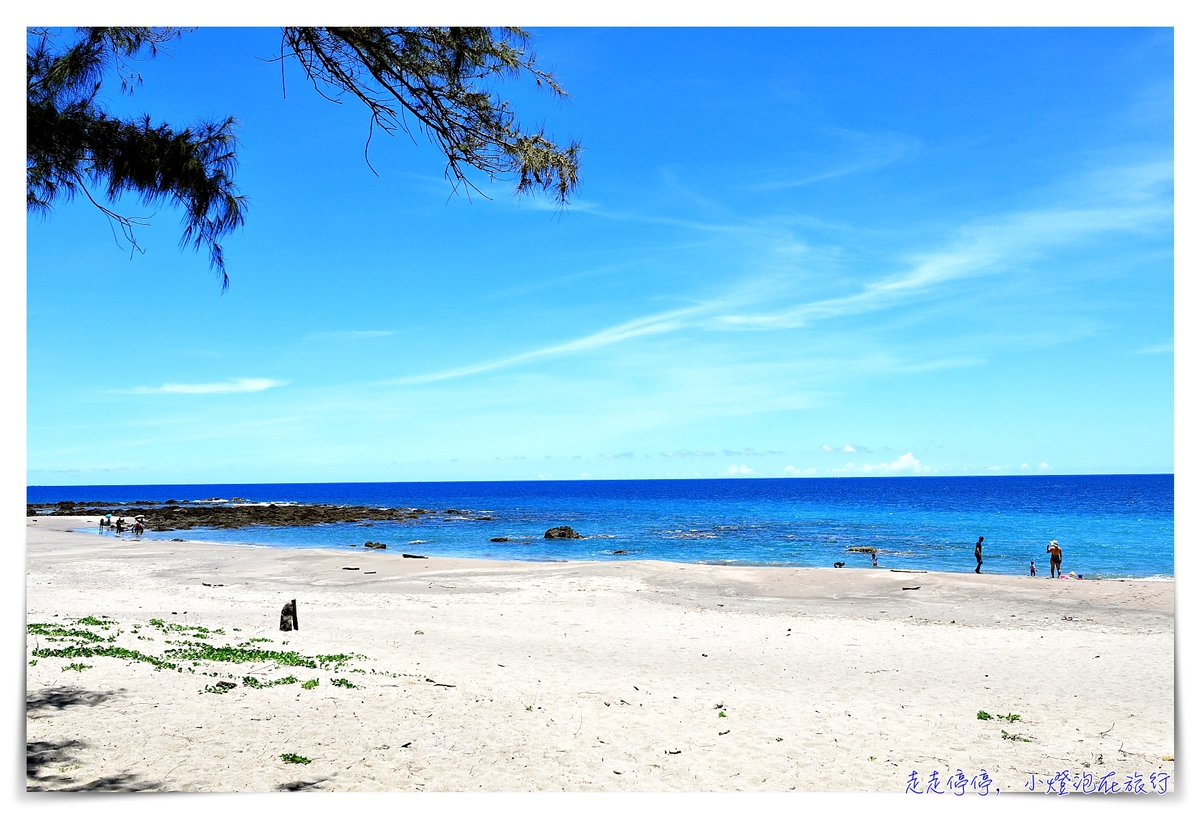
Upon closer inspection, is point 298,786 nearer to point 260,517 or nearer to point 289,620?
point 289,620

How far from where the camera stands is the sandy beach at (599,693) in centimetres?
681

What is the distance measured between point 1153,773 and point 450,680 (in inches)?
324

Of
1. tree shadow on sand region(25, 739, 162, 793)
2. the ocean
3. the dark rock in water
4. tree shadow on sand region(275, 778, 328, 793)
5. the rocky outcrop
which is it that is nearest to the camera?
tree shadow on sand region(25, 739, 162, 793)

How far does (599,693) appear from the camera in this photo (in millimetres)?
9992

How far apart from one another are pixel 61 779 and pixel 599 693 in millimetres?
6003

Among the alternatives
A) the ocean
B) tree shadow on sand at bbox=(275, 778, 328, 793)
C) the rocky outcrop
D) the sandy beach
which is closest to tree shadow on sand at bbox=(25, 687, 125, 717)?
the sandy beach

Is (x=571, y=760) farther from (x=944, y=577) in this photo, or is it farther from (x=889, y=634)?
(x=944, y=577)

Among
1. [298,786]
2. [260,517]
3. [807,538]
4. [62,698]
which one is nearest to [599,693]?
[298,786]

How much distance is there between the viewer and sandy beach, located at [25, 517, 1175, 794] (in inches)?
268

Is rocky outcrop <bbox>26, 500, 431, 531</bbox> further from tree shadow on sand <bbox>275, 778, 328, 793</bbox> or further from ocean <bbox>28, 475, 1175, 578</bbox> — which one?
tree shadow on sand <bbox>275, 778, 328, 793</bbox>

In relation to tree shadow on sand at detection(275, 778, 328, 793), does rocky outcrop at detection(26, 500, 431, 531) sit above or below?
below

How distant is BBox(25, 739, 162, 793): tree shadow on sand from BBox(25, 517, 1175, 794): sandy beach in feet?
0.08

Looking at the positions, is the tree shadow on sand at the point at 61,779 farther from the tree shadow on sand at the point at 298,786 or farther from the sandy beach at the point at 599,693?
the tree shadow on sand at the point at 298,786

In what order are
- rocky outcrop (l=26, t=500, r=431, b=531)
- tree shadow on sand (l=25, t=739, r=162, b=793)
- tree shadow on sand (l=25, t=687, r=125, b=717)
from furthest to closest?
1. rocky outcrop (l=26, t=500, r=431, b=531)
2. tree shadow on sand (l=25, t=687, r=125, b=717)
3. tree shadow on sand (l=25, t=739, r=162, b=793)
